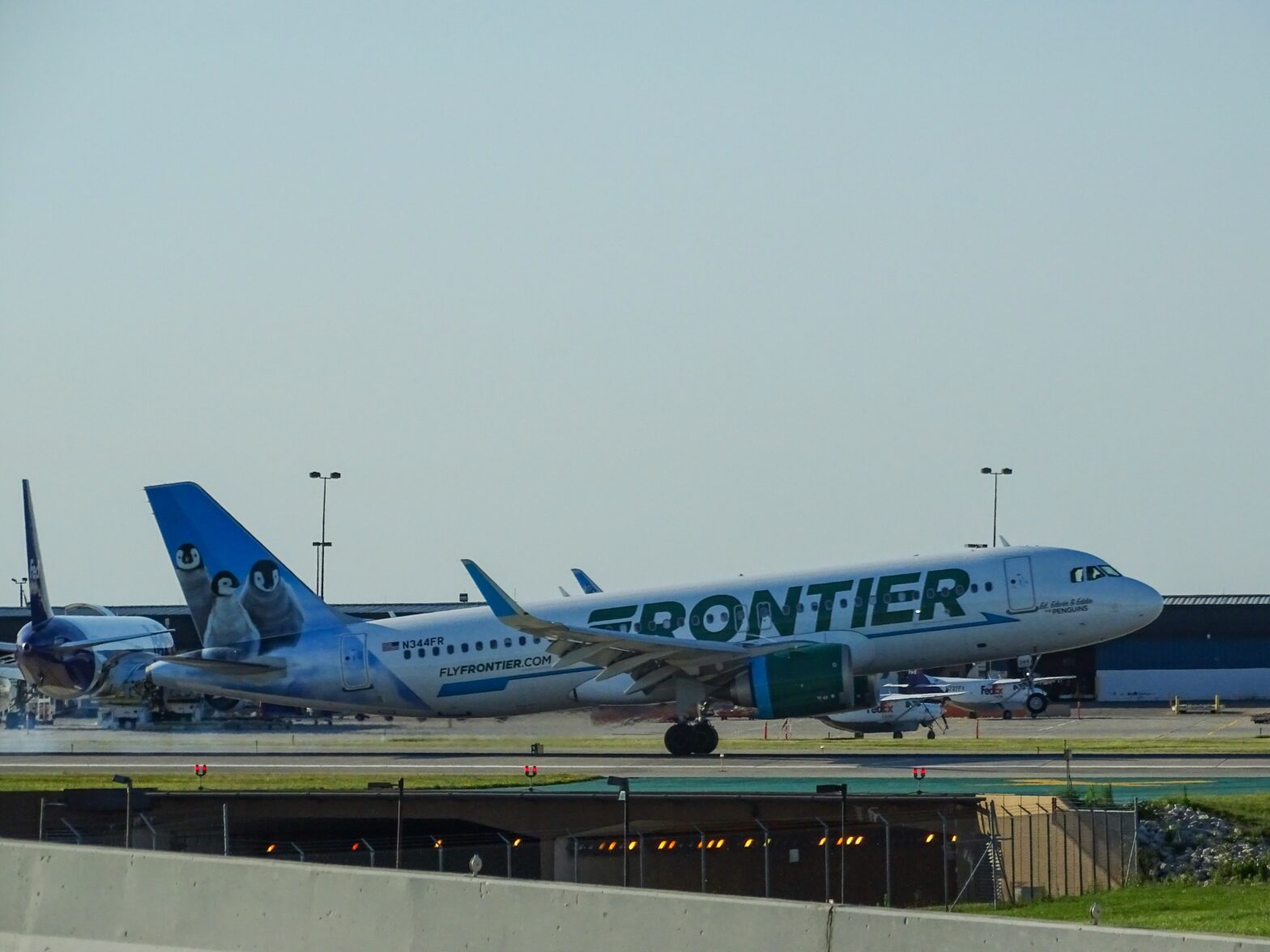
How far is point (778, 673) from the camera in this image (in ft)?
125

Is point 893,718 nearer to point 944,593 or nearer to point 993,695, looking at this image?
point 993,695

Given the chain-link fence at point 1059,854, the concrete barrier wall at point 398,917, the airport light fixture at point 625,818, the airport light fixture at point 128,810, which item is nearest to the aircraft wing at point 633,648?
the airport light fixture at point 625,818

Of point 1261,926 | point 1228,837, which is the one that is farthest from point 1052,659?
point 1261,926

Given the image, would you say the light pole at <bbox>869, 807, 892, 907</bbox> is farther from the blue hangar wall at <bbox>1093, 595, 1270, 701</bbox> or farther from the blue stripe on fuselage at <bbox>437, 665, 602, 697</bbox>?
the blue hangar wall at <bbox>1093, 595, 1270, 701</bbox>

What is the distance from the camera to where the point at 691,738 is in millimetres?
39844

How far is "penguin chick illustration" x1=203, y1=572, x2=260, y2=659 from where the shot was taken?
4275 centimetres

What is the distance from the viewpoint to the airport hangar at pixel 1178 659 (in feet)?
276

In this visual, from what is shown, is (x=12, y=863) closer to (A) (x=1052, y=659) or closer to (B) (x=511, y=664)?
(B) (x=511, y=664)

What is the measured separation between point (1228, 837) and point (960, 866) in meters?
3.94

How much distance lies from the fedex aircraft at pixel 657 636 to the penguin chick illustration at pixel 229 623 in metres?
0.04

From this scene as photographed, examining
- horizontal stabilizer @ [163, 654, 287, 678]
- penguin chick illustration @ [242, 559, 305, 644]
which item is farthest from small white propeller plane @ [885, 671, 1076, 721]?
horizontal stabilizer @ [163, 654, 287, 678]

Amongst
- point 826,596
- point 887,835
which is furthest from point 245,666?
point 887,835

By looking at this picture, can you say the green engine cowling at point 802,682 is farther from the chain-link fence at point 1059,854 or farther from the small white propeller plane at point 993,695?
the small white propeller plane at point 993,695

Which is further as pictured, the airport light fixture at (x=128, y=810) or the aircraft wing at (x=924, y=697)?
the aircraft wing at (x=924, y=697)
